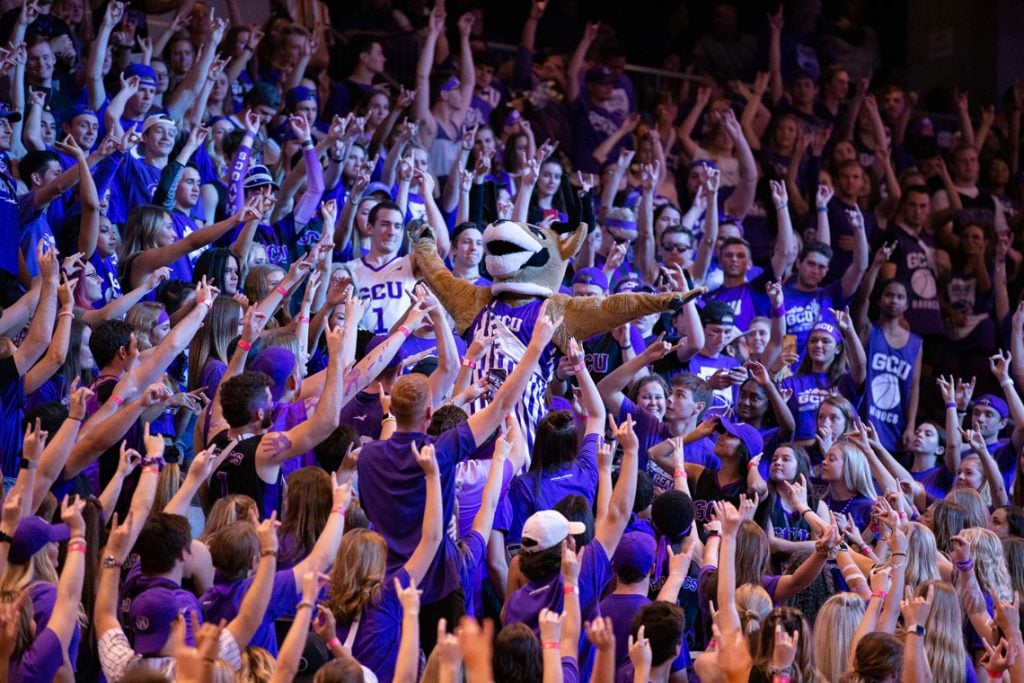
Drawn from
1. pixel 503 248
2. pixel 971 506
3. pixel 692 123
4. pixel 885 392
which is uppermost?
pixel 503 248

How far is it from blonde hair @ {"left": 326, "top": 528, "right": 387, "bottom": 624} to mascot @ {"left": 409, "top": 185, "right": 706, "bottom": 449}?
190 centimetres

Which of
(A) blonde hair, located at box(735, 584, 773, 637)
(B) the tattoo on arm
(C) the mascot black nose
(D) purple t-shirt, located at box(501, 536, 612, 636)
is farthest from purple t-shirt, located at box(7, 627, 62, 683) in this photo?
(C) the mascot black nose

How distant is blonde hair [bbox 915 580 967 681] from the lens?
4969 mm

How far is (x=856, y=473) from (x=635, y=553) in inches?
99.0

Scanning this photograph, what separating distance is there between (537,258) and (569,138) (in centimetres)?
463

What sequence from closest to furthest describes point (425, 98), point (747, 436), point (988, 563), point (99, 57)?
point (988, 563)
point (747, 436)
point (99, 57)
point (425, 98)

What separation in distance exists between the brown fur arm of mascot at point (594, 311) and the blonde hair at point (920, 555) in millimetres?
1364

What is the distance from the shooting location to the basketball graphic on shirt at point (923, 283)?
10.2 m

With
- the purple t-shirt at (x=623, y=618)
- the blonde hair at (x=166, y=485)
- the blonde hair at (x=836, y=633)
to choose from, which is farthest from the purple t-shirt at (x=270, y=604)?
the blonde hair at (x=836, y=633)

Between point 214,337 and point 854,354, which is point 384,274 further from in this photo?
point 854,354

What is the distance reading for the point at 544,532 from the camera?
479 centimetres

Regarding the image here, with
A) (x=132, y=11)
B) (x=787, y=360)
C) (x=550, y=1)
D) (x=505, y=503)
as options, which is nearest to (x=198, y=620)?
(x=505, y=503)

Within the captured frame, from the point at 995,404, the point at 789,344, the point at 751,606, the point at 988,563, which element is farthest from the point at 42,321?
the point at 995,404

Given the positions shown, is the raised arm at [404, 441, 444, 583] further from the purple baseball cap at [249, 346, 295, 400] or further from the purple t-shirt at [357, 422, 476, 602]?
the purple baseball cap at [249, 346, 295, 400]
